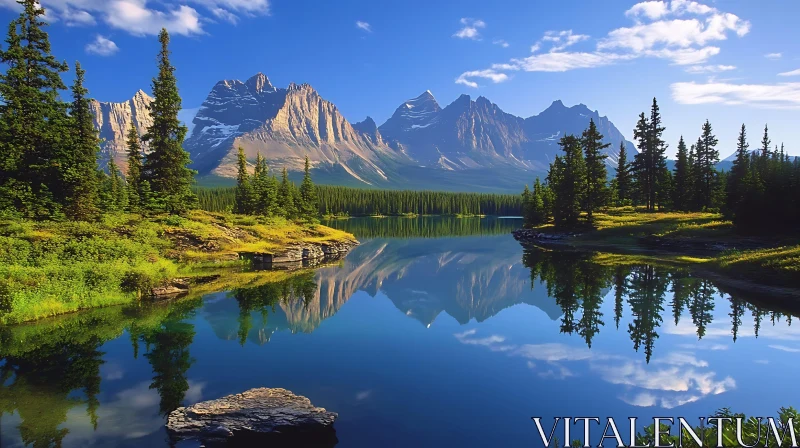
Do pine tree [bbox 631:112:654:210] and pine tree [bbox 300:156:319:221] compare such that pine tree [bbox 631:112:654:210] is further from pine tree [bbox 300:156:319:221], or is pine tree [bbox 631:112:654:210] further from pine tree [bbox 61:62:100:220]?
pine tree [bbox 61:62:100:220]

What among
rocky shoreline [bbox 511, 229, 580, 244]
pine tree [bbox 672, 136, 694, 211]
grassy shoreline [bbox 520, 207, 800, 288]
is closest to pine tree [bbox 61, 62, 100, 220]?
grassy shoreline [bbox 520, 207, 800, 288]

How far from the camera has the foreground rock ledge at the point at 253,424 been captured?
11656 mm

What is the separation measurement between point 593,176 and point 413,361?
65.5m

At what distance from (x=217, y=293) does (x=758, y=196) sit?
57679 millimetres

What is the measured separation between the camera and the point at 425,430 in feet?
40.6

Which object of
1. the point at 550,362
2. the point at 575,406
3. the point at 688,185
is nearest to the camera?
the point at 575,406

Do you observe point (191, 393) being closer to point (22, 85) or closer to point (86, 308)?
point (86, 308)

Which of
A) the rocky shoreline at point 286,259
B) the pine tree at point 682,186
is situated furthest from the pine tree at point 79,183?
the pine tree at point 682,186

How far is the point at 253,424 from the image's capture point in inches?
465

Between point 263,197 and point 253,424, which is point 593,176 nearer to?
point 263,197

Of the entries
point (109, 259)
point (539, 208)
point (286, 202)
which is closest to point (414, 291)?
point (109, 259)

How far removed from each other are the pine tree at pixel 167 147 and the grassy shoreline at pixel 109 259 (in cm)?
283

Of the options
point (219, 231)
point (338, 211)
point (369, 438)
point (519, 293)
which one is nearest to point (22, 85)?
point (219, 231)

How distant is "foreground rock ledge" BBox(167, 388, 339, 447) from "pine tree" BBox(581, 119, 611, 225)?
66.7m
